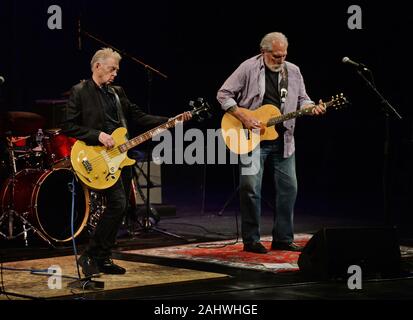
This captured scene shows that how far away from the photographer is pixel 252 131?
27.7 ft

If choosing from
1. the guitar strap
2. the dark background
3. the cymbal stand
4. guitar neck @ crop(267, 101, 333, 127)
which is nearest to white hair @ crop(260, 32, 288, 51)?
guitar neck @ crop(267, 101, 333, 127)

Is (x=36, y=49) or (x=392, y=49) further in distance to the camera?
(x=392, y=49)

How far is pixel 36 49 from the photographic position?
12.0 m

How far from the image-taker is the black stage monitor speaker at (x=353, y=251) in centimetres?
676

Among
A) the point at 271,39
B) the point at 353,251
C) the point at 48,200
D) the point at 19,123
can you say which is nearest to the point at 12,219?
the point at 48,200

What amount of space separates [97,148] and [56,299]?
1.52 m

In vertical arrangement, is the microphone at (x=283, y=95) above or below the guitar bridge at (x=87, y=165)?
above

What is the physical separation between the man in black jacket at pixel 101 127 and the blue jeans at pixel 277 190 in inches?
60.3

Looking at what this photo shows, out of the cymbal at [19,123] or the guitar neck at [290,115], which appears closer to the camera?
the guitar neck at [290,115]

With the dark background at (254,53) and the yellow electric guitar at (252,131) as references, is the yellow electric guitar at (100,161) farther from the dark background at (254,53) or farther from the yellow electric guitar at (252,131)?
the dark background at (254,53)

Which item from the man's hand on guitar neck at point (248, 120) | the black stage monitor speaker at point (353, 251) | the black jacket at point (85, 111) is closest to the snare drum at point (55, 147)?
the man's hand on guitar neck at point (248, 120)

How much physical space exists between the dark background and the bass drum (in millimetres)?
2520
